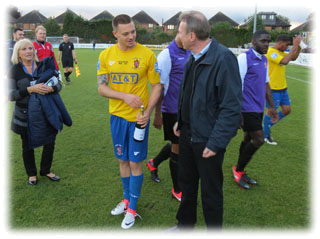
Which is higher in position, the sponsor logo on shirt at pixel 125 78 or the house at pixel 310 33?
the house at pixel 310 33

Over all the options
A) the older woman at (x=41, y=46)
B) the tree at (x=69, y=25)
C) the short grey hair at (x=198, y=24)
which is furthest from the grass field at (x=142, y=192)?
the tree at (x=69, y=25)

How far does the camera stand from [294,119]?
7.72 m

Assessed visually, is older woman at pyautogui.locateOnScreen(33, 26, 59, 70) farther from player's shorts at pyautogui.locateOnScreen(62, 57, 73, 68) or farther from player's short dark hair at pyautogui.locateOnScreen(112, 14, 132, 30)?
player's short dark hair at pyautogui.locateOnScreen(112, 14, 132, 30)

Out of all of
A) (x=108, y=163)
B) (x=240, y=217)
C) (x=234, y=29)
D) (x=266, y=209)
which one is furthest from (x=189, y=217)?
(x=234, y=29)

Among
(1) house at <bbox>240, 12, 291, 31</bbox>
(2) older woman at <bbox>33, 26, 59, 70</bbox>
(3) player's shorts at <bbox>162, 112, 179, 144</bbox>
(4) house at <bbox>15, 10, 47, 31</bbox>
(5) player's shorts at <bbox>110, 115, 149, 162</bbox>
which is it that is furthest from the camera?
(1) house at <bbox>240, 12, 291, 31</bbox>

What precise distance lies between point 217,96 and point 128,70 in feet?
3.48

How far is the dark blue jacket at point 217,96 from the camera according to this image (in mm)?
2238

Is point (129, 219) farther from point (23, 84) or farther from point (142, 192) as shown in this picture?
point (23, 84)

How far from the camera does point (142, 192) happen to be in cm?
391

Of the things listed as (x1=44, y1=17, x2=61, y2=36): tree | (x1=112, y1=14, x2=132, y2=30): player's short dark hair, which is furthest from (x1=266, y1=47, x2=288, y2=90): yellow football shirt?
(x1=44, y1=17, x2=61, y2=36): tree

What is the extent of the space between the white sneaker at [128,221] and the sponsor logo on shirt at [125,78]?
1.52 meters

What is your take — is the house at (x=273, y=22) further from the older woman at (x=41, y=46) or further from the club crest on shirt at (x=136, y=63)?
the club crest on shirt at (x=136, y=63)

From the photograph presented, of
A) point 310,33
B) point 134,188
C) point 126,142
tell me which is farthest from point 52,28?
point 134,188

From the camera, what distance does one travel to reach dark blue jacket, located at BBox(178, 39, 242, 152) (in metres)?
2.24
